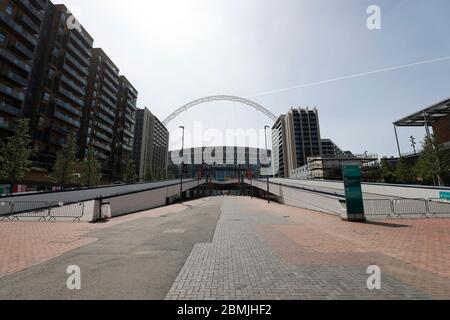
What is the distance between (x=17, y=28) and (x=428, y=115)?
286 feet

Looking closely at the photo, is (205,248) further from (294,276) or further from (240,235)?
(294,276)

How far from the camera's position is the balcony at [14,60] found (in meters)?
36.3

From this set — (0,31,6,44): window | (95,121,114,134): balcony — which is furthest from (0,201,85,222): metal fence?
(95,121,114,134): balcony

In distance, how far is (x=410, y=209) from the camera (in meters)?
14.7

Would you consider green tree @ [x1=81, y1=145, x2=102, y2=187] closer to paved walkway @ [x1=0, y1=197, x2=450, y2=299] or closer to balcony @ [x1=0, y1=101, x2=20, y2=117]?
balcony @ [x1=0, y1=101, x2=20, y2=117]

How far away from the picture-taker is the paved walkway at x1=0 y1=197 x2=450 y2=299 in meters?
4.07

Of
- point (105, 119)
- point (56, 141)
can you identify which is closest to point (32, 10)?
point (56, 141)

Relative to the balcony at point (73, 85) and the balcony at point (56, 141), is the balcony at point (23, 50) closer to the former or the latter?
the balcony at point (73, 85)

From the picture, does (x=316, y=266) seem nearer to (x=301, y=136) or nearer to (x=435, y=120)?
(x=435, y=120)

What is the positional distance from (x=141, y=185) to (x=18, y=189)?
1897 centimetres

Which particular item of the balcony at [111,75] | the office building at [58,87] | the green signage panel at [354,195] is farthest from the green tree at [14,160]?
the balcony at [111,75]

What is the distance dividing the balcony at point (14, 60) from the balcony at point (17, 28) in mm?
4665

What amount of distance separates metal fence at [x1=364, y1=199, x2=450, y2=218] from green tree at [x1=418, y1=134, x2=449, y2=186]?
77.7 ft
